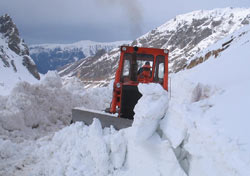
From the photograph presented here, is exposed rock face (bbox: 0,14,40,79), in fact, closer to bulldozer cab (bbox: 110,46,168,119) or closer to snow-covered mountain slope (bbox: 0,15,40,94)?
snow-covered mountain slope (bbox: 0,15,40,94)

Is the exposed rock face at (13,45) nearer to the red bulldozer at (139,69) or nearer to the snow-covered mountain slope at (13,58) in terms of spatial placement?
the snow-covered mountain slope at (13,58)

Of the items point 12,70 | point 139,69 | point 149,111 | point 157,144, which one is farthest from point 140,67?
point 12,70

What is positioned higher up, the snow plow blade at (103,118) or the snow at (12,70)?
the snow at (12,70)

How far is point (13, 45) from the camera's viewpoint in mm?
59031

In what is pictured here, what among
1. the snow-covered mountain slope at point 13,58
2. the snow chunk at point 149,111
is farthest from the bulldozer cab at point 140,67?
the snow-covered mountain slope at point 13,58

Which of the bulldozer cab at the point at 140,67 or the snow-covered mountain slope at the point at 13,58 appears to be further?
the snow-covered mountain slope at the point at 13,58

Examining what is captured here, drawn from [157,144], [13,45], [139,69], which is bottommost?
[157,144]

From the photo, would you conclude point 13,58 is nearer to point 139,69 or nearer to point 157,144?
point 139,69

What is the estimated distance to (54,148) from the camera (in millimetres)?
5414

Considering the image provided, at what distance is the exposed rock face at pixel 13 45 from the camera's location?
5052 cm

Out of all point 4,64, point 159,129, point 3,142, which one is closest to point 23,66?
point 4,64

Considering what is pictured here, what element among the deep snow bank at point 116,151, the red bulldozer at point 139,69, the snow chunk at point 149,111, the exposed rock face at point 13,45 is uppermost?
the exposed rock face at point 13,45

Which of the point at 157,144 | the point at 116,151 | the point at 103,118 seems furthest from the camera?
the point at 103,118

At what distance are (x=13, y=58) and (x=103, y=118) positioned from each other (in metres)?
54.9
